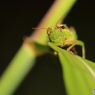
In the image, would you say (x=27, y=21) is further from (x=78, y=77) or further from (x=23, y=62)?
(x=78, y=77)

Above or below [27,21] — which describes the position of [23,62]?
below

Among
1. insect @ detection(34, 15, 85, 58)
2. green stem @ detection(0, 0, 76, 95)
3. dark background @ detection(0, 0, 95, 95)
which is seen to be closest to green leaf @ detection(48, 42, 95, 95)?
insect @ detection(34, 15, 85, 58)

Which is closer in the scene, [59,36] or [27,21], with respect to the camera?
[59,36]

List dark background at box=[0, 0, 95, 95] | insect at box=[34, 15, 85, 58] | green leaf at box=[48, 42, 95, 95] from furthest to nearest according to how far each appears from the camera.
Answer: dark background at box=[0, 0, 95, 95]
insect at box=[34, 15, 85, 58]
green leaf at box=[48, 42, 95, 95]

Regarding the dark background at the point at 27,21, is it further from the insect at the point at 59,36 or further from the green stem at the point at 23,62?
the insect at the point at 59,36

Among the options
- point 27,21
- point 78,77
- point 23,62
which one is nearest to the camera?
point 78,77

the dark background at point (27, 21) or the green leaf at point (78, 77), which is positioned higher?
the green leaf at point (78, 77)

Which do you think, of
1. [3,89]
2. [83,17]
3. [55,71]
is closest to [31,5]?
[83,17]

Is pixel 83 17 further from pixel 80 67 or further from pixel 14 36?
pixel 80 67

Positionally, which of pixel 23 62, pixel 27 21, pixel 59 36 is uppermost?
pixel 59 36

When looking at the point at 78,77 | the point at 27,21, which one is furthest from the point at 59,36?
the point at 27,21

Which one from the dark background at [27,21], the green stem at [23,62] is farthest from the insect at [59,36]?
the dark background at [27,21]

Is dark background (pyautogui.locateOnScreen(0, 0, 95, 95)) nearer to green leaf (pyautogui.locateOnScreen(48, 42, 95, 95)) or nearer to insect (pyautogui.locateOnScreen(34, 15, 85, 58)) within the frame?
insect (pyautogui.locateOnScreen(34, 15, 85, 58))
